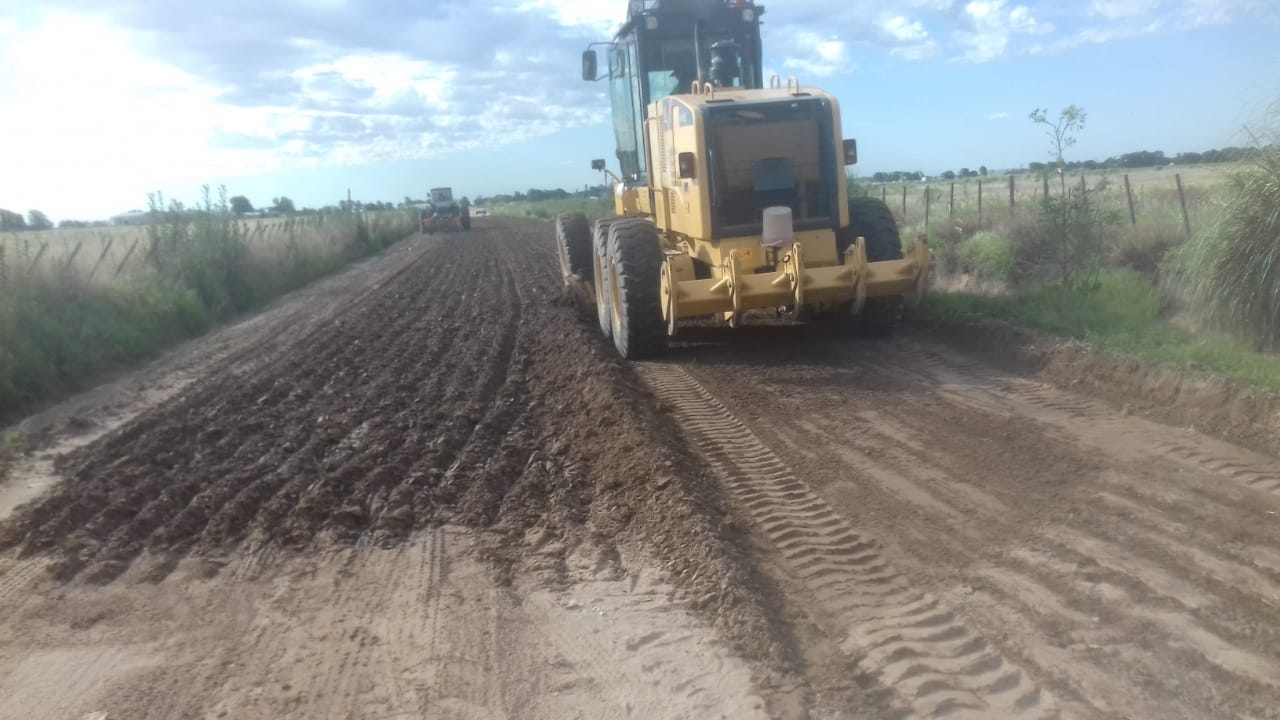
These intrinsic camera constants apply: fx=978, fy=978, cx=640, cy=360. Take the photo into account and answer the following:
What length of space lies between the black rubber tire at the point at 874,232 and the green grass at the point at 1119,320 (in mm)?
1249

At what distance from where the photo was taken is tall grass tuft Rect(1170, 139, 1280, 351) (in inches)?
296

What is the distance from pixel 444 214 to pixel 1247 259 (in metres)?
49.8

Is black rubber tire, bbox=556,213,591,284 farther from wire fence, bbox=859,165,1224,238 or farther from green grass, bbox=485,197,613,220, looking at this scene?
green grass, bbox=485,197,613,220

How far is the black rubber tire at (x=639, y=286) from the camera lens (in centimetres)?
952

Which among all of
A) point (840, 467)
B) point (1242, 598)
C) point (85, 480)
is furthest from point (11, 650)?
Result: point (1242, 598)

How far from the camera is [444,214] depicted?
54438 mm

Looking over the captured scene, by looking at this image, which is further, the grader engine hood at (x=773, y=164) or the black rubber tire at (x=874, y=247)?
the black rubber tire at (x=874, y=247)

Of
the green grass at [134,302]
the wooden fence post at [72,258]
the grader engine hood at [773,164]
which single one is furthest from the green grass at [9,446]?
the wooden fence post at [72,258]

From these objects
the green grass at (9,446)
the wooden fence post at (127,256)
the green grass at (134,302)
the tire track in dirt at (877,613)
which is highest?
the wooden fence post at (127,256)

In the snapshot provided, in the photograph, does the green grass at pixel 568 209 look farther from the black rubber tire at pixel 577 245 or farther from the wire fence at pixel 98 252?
the black rubber tire at pixel 577 245

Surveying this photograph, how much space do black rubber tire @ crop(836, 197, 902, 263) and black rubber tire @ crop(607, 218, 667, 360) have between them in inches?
72.9

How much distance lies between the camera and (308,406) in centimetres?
886

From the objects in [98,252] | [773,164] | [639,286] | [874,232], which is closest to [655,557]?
[639,286]

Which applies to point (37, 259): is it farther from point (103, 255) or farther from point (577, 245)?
point (577, 245)
